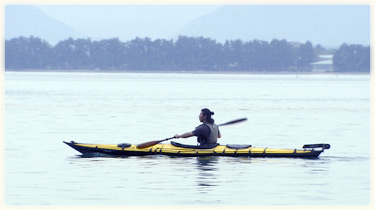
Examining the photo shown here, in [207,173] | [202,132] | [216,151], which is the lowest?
[207,173]

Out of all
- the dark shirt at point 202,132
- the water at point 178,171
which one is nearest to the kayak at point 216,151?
the water at point 178,171

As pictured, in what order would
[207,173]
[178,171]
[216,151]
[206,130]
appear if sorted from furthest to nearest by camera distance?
[216,151] < [206,130] < [178,171] < [207,173]

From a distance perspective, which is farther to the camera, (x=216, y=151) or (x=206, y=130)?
(x=216, y=151)

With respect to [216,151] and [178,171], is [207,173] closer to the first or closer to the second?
[178,171]

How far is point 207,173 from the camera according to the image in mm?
20266

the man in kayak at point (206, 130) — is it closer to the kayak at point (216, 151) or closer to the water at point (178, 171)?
the kayak at point (216, 151)

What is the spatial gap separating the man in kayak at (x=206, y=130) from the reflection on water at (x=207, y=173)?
425 mm

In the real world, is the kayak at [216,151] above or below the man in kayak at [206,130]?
below

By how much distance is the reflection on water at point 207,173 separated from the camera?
18.2 m

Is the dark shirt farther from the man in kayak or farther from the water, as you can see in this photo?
the water

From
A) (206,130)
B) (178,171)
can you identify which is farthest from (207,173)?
(206,130)

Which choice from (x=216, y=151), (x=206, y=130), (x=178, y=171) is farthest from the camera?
(x=216, y=151)

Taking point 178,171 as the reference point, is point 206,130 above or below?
above

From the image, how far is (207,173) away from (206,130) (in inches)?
81.7
